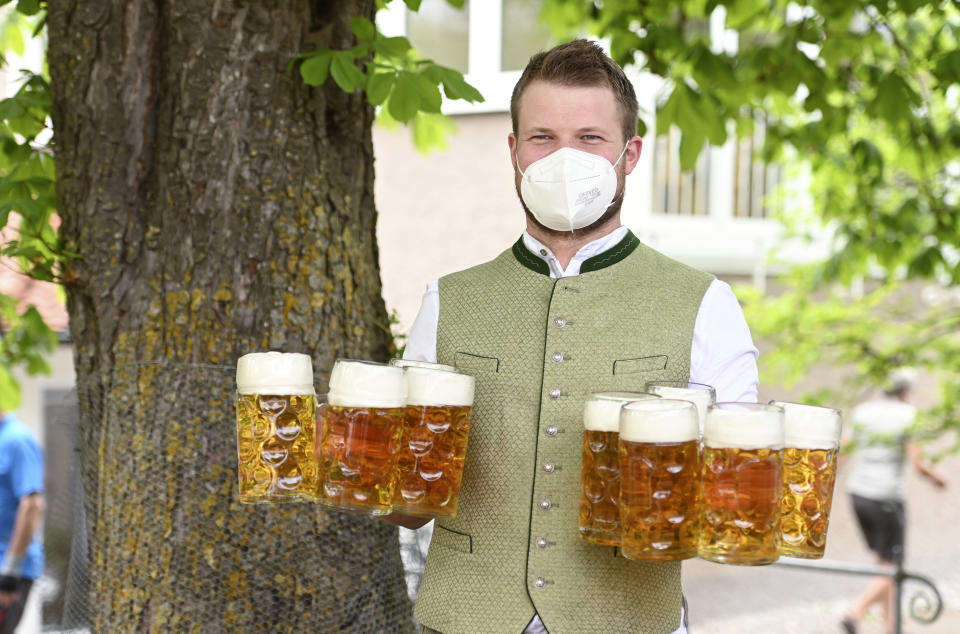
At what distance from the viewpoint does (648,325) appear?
1.96m

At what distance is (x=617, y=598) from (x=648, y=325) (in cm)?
50

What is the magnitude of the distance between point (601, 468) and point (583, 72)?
0.70 m

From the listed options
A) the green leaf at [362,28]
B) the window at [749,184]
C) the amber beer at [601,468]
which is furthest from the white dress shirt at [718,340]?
the window at [749,184]

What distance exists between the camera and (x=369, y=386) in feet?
5.66

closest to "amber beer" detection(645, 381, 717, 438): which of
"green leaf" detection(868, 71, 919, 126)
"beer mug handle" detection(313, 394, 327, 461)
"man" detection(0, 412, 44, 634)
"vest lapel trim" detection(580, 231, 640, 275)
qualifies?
"vest lapel trim" detection(580, 231, 640, 275)

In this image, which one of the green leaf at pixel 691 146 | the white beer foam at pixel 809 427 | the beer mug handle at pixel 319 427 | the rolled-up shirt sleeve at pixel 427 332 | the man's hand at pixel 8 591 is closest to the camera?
the white beer foam at pixel 809 427

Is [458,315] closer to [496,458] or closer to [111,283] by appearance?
[496,458]

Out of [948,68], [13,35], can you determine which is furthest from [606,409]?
[13,35]

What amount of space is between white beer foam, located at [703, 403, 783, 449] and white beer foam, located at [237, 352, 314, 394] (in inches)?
27.4

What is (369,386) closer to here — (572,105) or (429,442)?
(429,442)

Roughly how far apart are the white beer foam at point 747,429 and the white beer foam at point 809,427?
0.31 feet

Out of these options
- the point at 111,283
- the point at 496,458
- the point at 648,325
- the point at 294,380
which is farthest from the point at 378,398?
the point at 111,283

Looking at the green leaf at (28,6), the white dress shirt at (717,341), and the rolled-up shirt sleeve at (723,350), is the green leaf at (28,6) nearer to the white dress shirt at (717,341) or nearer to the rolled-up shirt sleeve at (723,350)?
the white dress shirt at (717,341)

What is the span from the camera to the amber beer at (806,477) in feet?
5.43
